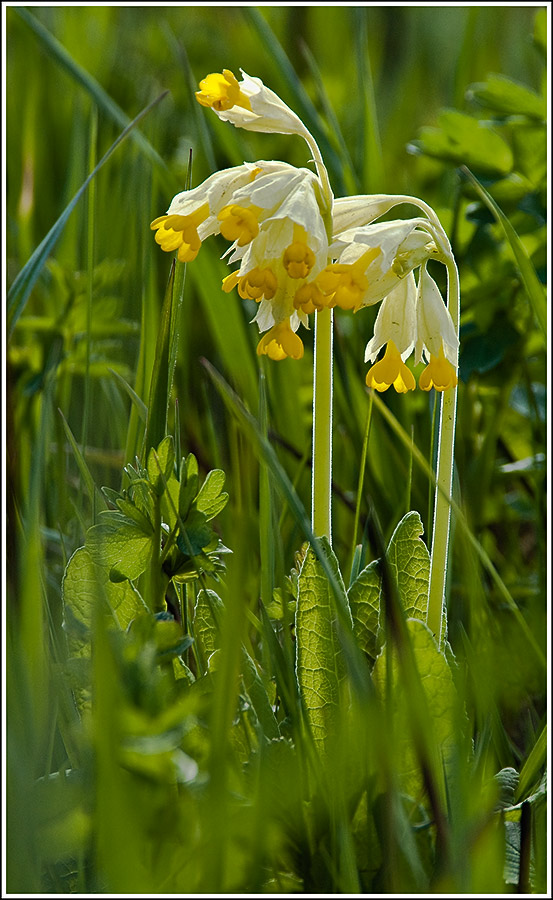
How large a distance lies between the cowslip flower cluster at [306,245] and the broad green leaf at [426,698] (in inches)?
9.3

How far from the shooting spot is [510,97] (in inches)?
54.9

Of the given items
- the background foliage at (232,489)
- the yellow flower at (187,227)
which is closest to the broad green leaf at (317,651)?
the background foliage at (232,489)

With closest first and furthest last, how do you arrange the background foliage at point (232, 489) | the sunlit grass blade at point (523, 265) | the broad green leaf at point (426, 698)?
the background foliage at point (232, 489)
the broad green leaf at point (426, 698)
the sunlit grass blade at point (523, 265)

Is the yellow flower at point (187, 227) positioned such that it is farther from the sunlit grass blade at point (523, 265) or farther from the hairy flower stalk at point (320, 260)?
the sunlit grass blade at point (523, 265)

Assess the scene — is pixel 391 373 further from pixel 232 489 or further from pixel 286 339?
pixel 232 489

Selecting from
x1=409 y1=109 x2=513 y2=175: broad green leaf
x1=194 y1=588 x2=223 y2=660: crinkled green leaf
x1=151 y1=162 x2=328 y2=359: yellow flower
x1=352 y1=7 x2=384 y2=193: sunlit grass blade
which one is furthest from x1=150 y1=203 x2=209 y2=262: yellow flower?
x1=352 y1=7 x2=384 y2=193: sunlit grass blade

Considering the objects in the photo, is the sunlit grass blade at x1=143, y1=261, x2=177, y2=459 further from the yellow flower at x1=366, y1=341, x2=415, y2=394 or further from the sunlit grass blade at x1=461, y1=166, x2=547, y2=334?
the sunlit grass blade at x1=461, y1=166, x2=547, y2=334

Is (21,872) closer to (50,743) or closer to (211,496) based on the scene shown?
(50,743)

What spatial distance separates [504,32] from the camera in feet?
12.0

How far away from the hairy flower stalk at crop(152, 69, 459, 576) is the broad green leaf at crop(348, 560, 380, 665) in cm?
5

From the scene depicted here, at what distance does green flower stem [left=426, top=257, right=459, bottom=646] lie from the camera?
2.66ft

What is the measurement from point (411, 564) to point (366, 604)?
0.25ft

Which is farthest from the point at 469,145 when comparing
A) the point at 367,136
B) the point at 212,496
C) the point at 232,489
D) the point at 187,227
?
the point at 212,496

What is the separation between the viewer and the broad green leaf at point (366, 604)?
2.63 ft
